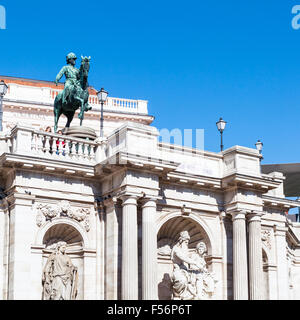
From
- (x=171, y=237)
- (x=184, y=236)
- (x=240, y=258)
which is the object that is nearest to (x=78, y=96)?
(x=171, y=237)

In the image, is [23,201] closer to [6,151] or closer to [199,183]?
[6,151]

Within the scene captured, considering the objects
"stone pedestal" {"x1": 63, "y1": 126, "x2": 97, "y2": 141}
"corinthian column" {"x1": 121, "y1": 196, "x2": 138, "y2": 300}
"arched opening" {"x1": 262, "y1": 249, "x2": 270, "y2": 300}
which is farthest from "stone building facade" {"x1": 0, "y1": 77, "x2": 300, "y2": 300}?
"arched opening" {"x1": 262, "y1": 249, "x2": 270, "y2": 300}

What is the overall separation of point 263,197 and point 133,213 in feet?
24.4

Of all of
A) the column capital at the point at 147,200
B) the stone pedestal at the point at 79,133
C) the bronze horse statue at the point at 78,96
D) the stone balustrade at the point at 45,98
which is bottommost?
the column capital at the point at 147,200

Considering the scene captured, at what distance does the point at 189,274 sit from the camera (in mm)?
28172

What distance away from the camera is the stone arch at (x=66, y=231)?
26902mm

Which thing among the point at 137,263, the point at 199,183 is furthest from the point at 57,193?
the point at 199,183

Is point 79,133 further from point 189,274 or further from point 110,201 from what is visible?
point 189,274

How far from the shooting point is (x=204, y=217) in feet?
97.6

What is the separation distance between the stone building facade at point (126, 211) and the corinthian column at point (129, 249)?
0.03m

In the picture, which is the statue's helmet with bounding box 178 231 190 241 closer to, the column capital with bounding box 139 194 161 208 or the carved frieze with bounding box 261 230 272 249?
the column capital with bounding box 139 194 161 208

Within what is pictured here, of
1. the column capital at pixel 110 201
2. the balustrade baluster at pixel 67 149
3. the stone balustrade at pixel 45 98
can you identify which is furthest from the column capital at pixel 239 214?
the stone balustrade at pixel 45 98

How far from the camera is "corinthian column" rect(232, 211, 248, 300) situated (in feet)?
95.1

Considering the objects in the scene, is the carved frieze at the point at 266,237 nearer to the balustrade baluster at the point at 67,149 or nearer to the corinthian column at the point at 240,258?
the corinthian column at the point at 240,258
